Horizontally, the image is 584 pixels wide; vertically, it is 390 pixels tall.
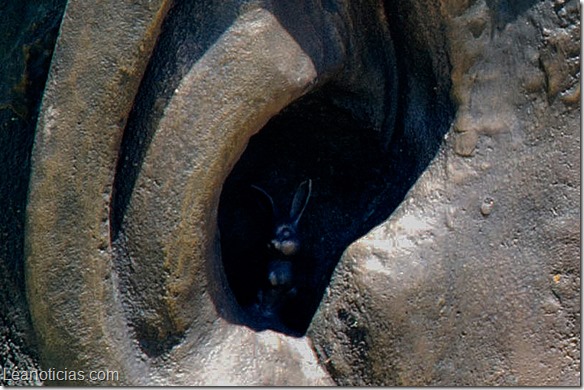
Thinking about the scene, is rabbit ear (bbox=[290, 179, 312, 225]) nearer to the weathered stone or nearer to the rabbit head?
the rabbit head

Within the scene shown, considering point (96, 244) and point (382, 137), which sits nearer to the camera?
point (96, 244)

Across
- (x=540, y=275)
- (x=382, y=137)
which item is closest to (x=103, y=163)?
(x=382, y=137)

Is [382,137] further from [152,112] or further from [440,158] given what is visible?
[152,112]

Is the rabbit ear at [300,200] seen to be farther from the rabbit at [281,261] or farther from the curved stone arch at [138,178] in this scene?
the curved stone arch at [138,178]

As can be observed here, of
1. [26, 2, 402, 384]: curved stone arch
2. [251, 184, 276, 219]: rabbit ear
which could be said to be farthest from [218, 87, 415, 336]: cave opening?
[26, 2, 402, 384]: curved stone arch

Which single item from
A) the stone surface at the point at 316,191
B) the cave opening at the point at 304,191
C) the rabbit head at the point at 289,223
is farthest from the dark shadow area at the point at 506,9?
the rabbit head at the point at 289,223

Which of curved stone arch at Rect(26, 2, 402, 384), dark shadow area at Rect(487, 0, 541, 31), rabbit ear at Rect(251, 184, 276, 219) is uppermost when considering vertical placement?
dark shadow area at Rect(487, 0, 541, 31)

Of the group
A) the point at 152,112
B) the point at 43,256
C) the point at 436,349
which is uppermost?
the point at 152,112

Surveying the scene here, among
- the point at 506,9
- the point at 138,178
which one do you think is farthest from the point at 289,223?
the point at 506,9

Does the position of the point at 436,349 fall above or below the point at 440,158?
below
